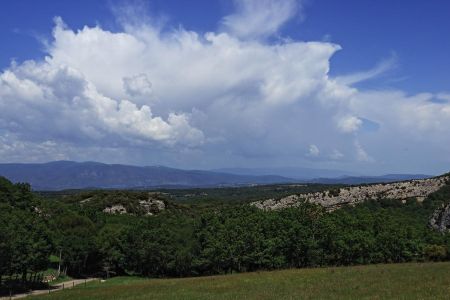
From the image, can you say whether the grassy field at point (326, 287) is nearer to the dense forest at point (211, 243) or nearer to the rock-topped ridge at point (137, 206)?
the dense forest at point (211, 243)

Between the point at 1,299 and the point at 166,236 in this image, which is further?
the point at 166,236

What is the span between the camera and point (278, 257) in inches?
2822

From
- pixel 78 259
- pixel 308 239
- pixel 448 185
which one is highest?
pixel 448 185

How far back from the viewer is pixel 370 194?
14850cm

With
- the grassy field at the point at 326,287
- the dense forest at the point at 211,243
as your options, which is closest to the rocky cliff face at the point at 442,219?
the dense forest at the point at 211,243

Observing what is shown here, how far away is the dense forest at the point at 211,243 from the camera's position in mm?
68438

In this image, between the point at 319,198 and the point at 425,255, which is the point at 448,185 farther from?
the point at 425,255

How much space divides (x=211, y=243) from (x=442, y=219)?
5194 cm

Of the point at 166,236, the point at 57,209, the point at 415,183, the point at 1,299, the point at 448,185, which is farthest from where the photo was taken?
the point at 415,183

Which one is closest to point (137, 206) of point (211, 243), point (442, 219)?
point (211, 243)

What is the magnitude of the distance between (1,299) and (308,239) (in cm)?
4484

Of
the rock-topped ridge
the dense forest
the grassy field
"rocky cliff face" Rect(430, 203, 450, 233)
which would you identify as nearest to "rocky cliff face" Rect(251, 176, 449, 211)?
the rock-topped ridge

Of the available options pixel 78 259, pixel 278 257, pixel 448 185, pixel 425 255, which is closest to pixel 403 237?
pixel 425 255

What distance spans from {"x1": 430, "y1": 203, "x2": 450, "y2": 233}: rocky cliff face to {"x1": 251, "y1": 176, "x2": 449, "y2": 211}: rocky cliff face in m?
39.8
